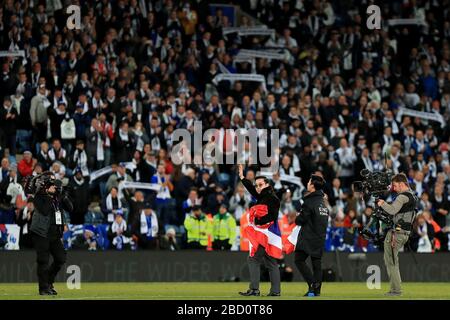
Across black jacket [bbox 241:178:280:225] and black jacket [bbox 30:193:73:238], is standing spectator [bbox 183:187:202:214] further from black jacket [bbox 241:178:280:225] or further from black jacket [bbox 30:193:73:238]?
black jacket [bbox 30:193:73:238]

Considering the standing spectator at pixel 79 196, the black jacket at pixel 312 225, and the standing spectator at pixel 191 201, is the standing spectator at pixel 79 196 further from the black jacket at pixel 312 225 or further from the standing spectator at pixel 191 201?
the black jacket at pixel 312 225

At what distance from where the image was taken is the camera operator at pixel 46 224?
68.3 feet

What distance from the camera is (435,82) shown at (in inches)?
1492

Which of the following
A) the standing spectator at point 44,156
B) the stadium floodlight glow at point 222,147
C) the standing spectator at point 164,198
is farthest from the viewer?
the stadium floodlight glow at point 222,147

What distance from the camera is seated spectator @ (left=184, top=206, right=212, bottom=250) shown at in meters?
29.3

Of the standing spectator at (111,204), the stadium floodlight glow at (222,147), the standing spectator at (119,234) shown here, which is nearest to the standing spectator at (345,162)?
the stadium floodlight glow at (222,147)

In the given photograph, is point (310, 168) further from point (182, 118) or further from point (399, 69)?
point (399, 69)

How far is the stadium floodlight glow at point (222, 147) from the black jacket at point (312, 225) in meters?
10.1

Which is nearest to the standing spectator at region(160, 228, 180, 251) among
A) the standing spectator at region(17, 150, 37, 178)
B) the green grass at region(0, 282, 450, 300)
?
the green grass at region(0, 282, 450, 300)

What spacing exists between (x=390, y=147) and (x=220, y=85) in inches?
211

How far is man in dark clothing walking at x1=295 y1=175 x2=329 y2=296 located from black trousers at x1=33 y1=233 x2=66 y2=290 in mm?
4270

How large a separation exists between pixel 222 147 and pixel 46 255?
1135 centimetres

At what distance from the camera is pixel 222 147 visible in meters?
31.5
